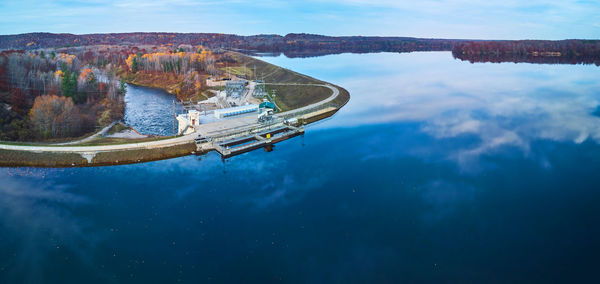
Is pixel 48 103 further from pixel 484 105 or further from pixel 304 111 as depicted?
pixel 484 105

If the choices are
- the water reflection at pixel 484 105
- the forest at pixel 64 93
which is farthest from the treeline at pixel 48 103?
the water reflection at pixel 484 105

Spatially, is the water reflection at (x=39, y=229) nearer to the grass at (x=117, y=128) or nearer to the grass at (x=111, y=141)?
the grass at (x=111, y=141)

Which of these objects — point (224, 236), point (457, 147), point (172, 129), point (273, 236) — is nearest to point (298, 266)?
point (273, 236)

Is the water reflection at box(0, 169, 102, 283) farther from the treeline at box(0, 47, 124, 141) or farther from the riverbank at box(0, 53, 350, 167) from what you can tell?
the treeline at box(0, 47, 124, 141)

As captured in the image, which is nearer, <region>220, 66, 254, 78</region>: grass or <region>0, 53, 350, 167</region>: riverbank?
<region>0, 53, 350, 167</region>: riverbank

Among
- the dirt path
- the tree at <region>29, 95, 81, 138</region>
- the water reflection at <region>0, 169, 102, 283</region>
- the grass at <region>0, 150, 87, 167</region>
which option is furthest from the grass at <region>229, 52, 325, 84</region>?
the water reflection at <region>0, 169, 102, 283</region>

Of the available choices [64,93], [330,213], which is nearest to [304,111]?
[330,213]

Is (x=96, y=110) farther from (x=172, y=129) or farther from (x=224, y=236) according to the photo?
(x=224, y=236)
